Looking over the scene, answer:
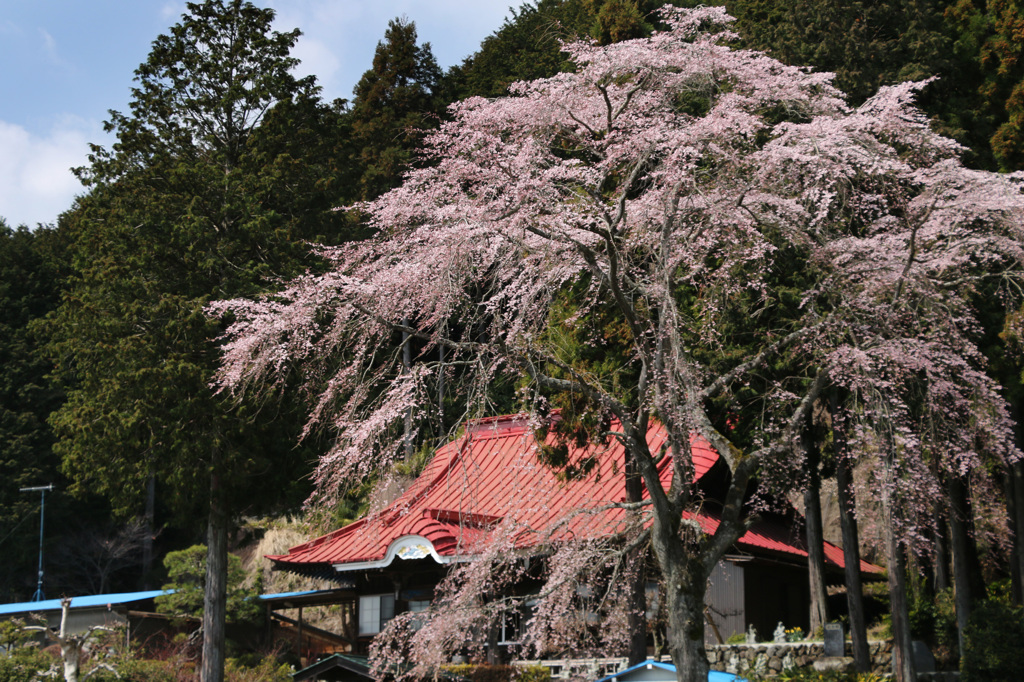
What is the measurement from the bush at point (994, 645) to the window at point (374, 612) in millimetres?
10205

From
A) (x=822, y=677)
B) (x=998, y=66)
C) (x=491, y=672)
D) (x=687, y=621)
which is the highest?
(x=998, y=66)

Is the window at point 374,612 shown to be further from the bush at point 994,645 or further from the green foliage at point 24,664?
the bush at point 994,645

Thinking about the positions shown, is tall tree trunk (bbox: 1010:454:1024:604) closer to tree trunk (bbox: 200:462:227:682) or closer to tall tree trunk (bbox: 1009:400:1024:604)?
tall tree trunk (bbox: 1009:400:1024:604)

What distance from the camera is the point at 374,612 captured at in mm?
17547

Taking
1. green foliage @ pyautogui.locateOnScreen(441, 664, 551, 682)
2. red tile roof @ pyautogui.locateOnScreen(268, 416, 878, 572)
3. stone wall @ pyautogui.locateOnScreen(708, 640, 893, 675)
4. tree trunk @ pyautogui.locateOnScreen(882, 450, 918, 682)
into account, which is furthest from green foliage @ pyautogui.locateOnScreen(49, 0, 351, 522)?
tree trunk @ pyautogui.locateOnScreen(882, 450, 918, 682)

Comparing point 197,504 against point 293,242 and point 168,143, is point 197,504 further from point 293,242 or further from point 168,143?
point 168,143

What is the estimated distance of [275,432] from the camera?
18.2m

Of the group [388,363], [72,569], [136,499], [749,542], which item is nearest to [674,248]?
[388,363]

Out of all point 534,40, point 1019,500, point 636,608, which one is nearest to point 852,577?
point 1019,500

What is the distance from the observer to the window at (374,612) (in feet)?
57.0

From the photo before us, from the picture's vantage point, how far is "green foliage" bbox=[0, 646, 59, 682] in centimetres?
1427

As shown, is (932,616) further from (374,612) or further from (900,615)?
(374,612)

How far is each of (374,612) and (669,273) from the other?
1132 centimetres

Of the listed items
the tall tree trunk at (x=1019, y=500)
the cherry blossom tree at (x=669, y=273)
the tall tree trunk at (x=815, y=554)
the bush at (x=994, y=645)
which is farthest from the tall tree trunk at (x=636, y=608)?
the tall tree trunk at (x=1019, y=500)
